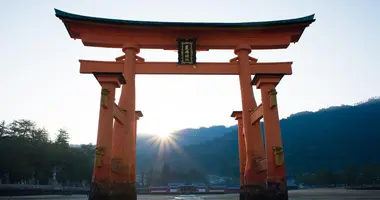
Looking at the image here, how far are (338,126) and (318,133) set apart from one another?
923cm

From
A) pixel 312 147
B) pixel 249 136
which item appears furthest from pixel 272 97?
pixel 312 147

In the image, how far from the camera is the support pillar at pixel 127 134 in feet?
29.5

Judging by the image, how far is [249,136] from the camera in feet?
32.3

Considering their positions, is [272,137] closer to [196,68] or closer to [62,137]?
[196,68]

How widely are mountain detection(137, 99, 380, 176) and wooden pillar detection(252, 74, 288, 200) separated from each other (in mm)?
95197

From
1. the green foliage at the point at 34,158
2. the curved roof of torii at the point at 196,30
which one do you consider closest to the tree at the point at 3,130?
the green foliage at the point at 34,158

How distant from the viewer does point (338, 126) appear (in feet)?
413

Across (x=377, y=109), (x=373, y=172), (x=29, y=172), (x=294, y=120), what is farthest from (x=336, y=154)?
(x=29, y=172)

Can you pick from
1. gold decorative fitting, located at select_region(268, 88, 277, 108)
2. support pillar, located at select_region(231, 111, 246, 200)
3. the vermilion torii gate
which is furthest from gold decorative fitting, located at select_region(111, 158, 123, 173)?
gold decorative fitting, located at select_region(268, 88, 277, 108)

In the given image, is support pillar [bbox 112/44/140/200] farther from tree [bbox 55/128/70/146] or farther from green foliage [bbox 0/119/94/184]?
tree [bbox 55/128/70/146]

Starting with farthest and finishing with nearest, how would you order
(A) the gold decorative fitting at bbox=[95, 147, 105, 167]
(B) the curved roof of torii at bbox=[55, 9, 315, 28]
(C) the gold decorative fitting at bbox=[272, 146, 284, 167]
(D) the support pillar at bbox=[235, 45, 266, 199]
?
1. (B) the curved roof of torii at bbox=[55, 9, 315, 28]
2. (D) the support pillar at bbox=[235, 45, 266, 199]
3. (C) the gold decorative fitting at bbox=[272, 146, 284, 167]
4. (A) the gold decorative fitting at bbox=[95, 147, 105, 167]

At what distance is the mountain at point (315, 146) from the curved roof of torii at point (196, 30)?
94.0 metres

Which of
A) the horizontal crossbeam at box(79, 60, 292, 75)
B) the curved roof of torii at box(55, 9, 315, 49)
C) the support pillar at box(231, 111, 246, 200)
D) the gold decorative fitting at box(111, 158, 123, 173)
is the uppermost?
the curved roof of torii at box(55, 9, 315, 49)

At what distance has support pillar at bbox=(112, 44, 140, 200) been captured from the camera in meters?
8.98
